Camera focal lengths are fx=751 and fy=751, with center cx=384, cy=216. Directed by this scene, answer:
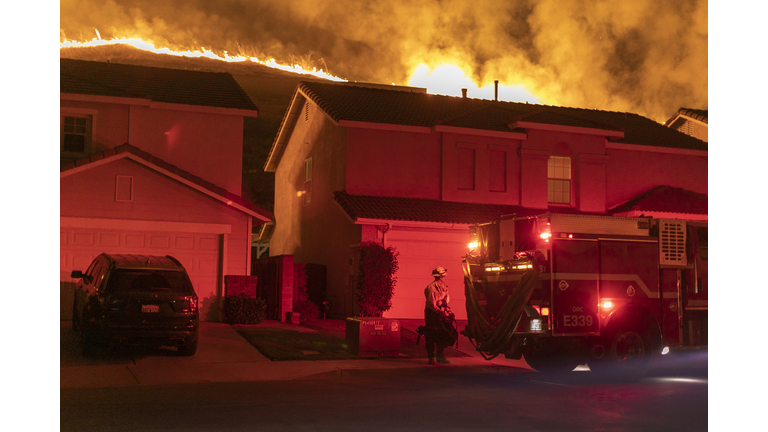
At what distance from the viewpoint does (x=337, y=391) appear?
34.7 feet

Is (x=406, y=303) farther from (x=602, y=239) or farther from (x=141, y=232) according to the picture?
(x=602, y=239)

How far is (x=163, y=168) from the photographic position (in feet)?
64.8

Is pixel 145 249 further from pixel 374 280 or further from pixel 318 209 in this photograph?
pixel 318 209

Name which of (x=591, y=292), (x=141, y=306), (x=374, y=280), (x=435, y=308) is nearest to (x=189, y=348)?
(x=141, y=306)

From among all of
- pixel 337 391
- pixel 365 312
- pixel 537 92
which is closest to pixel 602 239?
pixel 337 391

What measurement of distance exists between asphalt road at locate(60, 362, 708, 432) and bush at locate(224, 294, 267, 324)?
7.61 metres

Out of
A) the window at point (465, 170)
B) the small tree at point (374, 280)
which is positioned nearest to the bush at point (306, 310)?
the small tree at point (374, 280)

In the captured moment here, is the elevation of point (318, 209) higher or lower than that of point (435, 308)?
higher

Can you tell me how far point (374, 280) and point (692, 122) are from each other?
22550mm

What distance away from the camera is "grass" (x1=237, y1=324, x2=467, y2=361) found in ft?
Result: 46.1

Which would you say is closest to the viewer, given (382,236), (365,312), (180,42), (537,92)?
(365,312)

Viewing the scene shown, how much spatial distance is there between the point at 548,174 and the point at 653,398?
15569 millimetres

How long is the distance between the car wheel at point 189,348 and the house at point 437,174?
7632 mm

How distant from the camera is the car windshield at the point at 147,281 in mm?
13047
